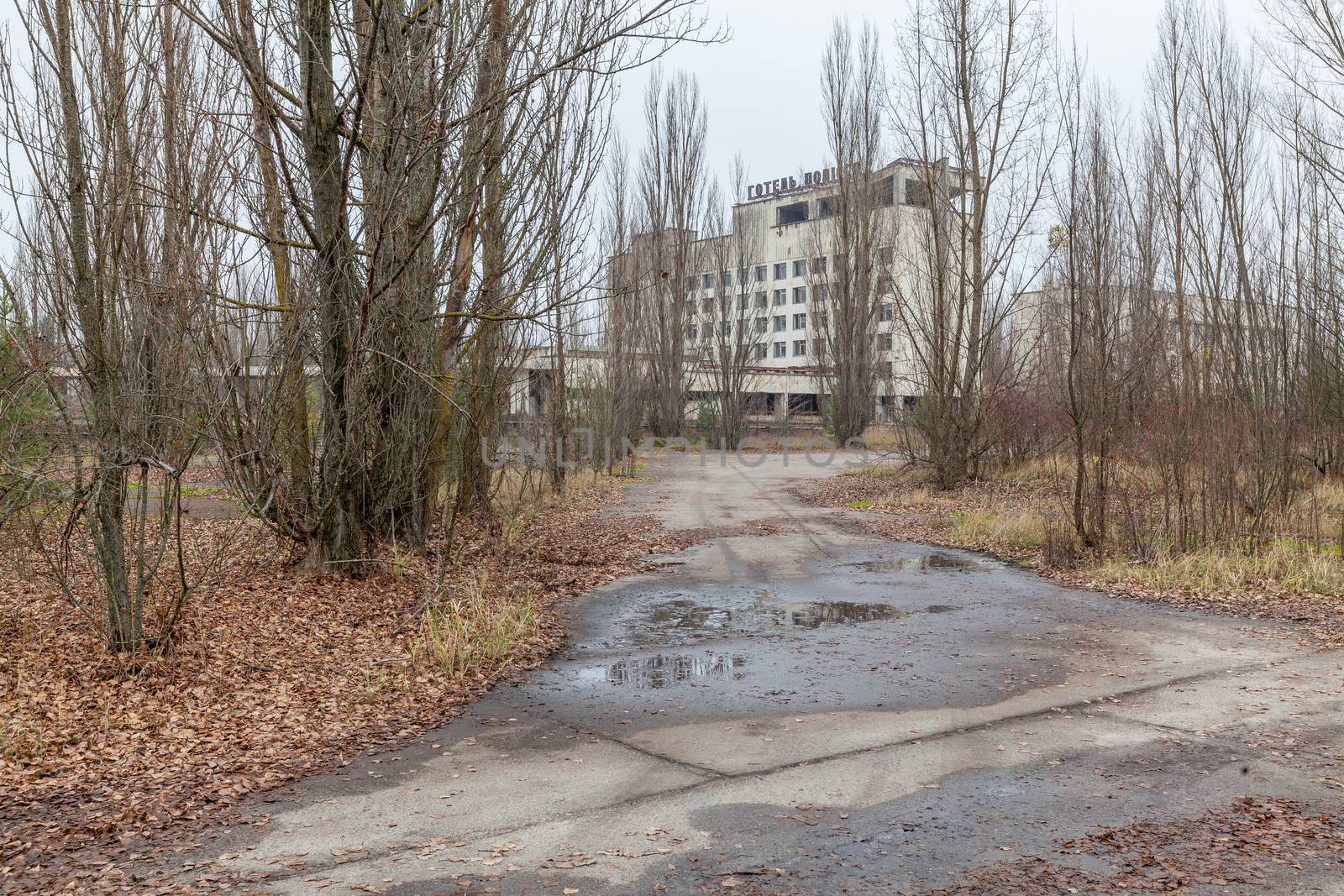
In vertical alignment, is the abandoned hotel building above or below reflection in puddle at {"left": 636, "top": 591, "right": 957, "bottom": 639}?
above

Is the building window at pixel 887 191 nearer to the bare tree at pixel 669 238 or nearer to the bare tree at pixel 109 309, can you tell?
the bare tree at pixel 669 238

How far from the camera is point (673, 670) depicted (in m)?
7.05

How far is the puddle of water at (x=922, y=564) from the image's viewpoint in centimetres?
1162

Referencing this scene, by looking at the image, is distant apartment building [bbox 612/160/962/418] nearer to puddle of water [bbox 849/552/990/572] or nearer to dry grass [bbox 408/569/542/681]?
puddle of water [bbox 849/552/990/572]

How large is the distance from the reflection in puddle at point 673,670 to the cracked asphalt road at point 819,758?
0.02 m

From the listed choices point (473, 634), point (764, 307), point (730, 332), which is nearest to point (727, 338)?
point (730, 332)

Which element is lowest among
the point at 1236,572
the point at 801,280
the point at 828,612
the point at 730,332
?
the point at 828,612

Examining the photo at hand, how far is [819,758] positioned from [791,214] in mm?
66101

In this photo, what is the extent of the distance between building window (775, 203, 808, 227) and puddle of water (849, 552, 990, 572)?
57392mm

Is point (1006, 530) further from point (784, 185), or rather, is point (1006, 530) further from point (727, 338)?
point (784, 185)

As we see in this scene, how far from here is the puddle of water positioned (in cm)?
1162

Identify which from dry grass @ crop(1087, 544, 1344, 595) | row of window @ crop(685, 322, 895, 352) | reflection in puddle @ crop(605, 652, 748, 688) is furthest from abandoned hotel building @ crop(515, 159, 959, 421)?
reflection in puddle @ crop(605, 652, 748, 688)

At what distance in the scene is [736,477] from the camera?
2672 centimetres

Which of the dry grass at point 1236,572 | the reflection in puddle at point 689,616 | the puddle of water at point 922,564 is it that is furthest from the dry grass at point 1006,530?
the reflection in puddle at point 689,616
